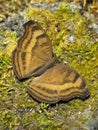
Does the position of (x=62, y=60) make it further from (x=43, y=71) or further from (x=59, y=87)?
(x=59, y=87)

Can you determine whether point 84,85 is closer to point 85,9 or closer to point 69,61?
point 69,61

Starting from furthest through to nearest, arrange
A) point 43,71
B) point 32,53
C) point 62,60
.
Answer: point 62,60 → point 32,53 → point 43,71

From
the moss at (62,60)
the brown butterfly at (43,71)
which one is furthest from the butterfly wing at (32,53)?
the moss at (62,60)

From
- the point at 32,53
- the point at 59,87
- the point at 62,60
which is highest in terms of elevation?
the point at 32,53

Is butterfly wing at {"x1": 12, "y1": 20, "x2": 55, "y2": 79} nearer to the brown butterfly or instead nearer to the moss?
the brown butterfly

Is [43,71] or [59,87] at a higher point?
[43,71]

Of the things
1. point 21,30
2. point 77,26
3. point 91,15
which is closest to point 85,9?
point 91,15

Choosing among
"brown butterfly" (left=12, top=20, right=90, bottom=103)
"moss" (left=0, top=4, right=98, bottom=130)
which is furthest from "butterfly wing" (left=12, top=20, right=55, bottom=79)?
"moss" (left=0, top=4, right=98, bottom=130)

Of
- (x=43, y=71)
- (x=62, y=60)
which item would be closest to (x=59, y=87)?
(x=43, y=71)
